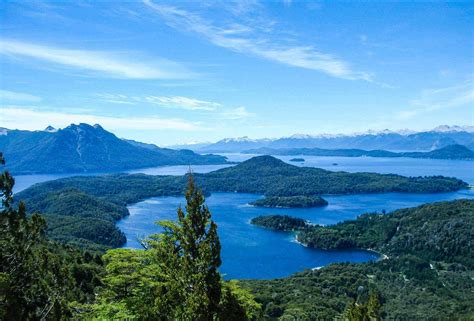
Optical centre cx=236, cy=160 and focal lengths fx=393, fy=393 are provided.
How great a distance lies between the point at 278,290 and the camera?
66062mm

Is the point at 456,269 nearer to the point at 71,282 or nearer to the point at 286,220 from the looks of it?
the point at 286,220

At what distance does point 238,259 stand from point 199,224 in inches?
3469

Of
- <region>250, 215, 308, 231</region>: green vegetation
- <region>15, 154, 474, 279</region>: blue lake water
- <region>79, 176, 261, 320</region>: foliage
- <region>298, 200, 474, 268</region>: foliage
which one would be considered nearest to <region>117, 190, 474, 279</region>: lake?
<region>15, 154, 474, 279</region>: blue lake water

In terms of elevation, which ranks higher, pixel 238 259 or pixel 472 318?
pixel 472 318

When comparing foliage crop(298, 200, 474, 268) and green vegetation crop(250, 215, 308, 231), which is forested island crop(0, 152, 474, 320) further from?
green vegetation crop(250, 215, 308, 231)

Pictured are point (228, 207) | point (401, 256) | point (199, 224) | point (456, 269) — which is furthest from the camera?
point (228, 207)

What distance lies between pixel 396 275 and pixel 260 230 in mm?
52507

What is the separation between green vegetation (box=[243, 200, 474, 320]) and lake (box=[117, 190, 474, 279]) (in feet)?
28.5

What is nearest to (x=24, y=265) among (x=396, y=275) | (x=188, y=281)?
(x=188, y=281)

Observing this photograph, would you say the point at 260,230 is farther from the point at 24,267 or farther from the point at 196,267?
the point at 196,267

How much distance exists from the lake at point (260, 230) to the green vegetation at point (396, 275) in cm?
869

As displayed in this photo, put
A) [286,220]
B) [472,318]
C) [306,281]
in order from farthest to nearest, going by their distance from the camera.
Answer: [286,220], [306,281], [472,318]

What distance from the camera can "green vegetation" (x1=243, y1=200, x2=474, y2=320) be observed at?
58.1 metres

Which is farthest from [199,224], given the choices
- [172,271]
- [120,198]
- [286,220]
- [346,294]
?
[120,198]
